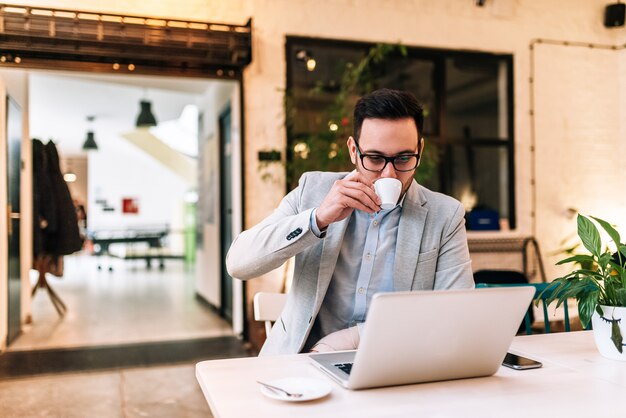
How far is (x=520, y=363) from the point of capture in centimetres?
134

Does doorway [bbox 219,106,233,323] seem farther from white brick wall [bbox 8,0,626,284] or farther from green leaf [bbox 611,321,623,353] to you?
green leaf [bbox 611,321,623,353]

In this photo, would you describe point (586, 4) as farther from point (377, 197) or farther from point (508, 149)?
point (377, 197)

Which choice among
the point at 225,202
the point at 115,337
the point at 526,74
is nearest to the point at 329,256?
the point at 115,337

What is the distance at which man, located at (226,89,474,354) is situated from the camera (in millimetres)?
1549

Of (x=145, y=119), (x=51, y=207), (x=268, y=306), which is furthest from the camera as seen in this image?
(x=145, y=119)

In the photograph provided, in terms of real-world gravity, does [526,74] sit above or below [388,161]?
above

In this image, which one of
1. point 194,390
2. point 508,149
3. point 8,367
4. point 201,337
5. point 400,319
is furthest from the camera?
point 508,149

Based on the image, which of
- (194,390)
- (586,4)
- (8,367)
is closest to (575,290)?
(194,390)

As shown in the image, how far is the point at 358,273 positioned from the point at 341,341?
22cm

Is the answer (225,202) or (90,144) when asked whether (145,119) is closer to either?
(225,202)

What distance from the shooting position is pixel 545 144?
560 cm

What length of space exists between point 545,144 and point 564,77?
717mm

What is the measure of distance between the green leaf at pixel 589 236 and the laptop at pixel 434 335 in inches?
17.7

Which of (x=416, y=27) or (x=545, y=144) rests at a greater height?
(x=416, y=27)
